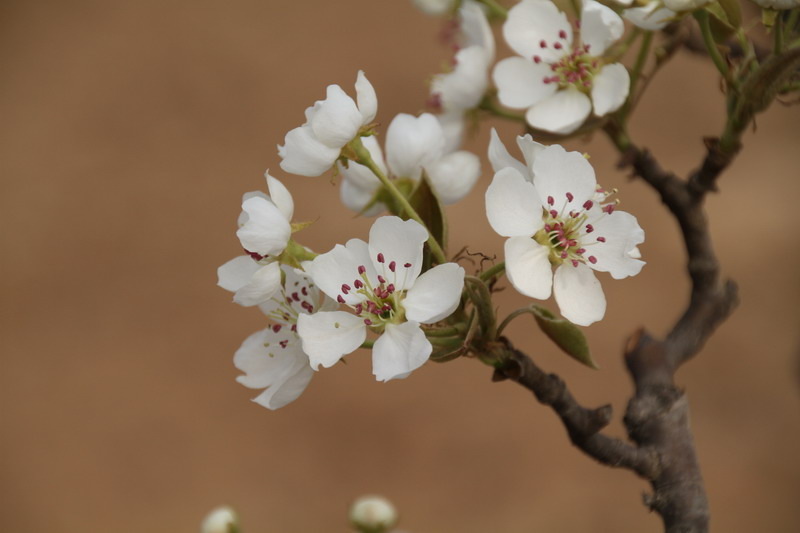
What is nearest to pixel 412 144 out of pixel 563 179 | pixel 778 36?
pixel 563 179

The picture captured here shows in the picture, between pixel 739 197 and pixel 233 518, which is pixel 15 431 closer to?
pixel 233 518

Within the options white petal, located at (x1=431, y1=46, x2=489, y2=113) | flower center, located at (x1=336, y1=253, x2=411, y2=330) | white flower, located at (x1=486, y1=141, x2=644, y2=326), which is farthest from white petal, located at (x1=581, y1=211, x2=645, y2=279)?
white petal, located at (x1=431, y1=46, x2=489, y2=113)

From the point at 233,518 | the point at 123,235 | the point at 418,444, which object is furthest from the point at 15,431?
→ the point at 233,518

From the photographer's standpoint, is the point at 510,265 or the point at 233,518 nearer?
the point at 510,265

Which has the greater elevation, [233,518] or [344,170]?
[344,170]

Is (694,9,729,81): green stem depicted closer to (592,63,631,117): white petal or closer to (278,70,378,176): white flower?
(592,63,631,117): white petal

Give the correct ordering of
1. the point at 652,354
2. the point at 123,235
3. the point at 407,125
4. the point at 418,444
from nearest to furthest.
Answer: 1. the point at 407,125
2. the point at 652,354
3. the point at 418,444
4. the point at 123,235

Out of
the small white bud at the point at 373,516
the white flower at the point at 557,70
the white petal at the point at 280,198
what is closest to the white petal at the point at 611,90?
the white flower at the point at 557,70
